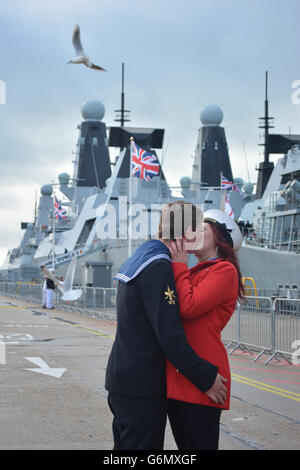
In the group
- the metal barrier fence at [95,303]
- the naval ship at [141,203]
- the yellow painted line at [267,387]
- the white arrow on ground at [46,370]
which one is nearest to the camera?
the yellow painted line at [267,387]

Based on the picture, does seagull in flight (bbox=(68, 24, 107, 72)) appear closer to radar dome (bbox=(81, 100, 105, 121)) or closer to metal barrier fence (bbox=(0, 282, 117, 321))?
metal barrier fence (bbox=(0, 282, 117, 321))

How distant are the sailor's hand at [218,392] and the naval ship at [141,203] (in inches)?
1089

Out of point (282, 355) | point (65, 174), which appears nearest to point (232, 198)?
point (65, 174)

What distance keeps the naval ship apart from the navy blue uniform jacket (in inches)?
1086

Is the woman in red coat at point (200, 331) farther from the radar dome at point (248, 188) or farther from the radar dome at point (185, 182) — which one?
the radar dome at point (185, 182)

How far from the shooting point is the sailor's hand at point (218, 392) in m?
3.28

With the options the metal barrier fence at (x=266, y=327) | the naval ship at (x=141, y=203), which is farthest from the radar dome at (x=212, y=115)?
the metal barrier fence at (x=266, y=327)

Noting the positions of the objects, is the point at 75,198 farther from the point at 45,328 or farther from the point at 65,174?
the point at 45,328

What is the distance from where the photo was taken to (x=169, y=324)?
3215 millimetres

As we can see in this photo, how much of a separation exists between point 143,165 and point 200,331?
25.1 m

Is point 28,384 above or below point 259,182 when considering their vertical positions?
below

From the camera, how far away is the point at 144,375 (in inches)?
130

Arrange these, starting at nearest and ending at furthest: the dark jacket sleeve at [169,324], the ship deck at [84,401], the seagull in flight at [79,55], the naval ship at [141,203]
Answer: the dark jacket sleeve at [169,324], the ship deck at [84,401], the seagull in flight at [79,55], the naval ship at [141,203]

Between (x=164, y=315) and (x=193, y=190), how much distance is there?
6710 cm
